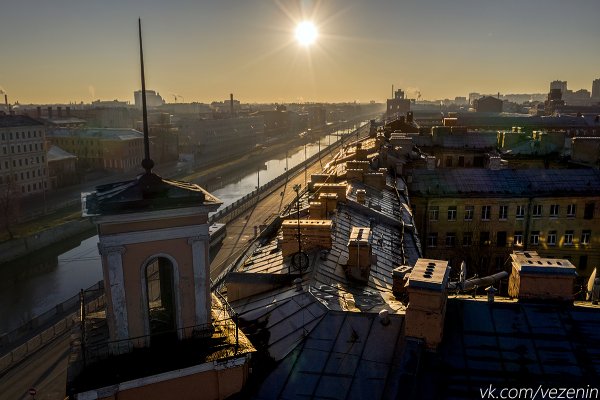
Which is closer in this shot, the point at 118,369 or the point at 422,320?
the point at 118,369

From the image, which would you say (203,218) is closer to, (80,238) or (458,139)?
(458,139)

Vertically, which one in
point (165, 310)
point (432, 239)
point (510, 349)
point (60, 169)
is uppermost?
point (165, 310)

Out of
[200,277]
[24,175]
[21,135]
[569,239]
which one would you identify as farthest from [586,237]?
[21,135]

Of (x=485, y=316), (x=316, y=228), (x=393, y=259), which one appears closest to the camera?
(x=485, y=316)

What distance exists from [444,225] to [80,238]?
132 ft

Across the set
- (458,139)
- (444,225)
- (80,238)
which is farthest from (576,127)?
(80,238)

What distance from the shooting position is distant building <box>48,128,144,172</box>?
91.6 metres

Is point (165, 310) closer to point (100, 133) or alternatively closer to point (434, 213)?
point (434, 213)

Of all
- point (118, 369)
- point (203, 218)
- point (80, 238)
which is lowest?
point (80, 238)

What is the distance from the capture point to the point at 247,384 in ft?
32.0

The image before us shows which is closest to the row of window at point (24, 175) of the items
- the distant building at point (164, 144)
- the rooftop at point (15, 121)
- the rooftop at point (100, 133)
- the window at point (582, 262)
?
the rooftop at point (15, 121)

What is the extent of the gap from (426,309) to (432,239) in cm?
2451

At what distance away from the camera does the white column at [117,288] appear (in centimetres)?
875

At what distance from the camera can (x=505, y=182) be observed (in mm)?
34031
